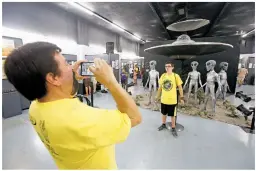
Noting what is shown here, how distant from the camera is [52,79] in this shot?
2.05 feet

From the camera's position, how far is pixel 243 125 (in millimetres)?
3521

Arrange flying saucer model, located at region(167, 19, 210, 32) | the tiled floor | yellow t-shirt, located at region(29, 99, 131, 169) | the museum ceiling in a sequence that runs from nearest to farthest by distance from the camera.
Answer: yellow t-shirt, located at region(29, 99, 131, 169) → flying saucer model, located at region(167, 19, 210, 32) → the tiled floor → the museum ceiling

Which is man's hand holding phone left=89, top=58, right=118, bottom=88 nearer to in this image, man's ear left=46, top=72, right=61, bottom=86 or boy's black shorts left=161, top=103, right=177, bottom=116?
man's ear left=46, top=72, right=61, bottom=86

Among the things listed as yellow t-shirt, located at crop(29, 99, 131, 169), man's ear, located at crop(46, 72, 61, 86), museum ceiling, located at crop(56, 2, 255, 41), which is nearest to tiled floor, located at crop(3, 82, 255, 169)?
yellow t-shirt, located at crop(29, 99, 131, 169)

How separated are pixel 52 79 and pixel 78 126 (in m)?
0.24

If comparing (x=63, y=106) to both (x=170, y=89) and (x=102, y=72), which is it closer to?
(x=102, y=72)

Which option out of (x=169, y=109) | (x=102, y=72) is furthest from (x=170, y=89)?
(x=102, y=72)

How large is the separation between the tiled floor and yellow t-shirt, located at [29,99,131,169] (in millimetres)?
1858

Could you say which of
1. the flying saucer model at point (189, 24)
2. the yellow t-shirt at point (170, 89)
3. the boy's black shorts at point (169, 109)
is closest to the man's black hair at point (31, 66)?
the flying saucer model at point (189, 24)

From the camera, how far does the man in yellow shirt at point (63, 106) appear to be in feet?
1.91

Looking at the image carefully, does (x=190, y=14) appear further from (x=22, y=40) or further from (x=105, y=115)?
(x=105, y=115)

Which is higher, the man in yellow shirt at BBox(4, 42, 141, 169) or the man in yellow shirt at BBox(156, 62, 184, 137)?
the man in yellow shirt at BBox(4, 42, 141, 169)

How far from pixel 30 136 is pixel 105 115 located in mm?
3318

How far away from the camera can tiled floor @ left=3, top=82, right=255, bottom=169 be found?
7.30ft
